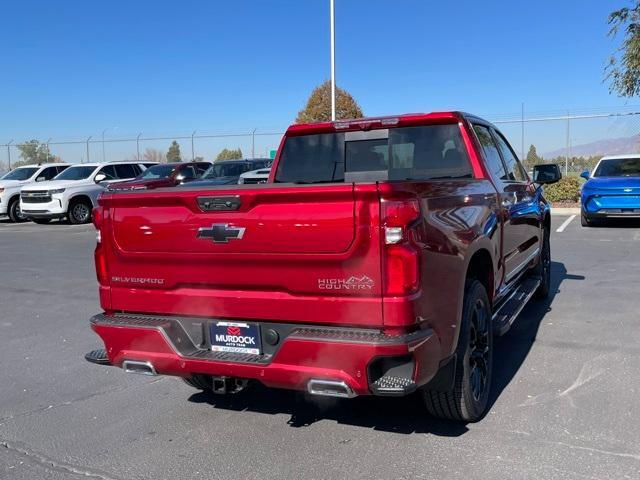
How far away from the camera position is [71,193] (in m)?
19.5

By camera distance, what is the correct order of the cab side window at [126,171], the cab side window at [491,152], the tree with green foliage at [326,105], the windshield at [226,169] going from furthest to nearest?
1. the tree with green foliage at [326,105]
2. the cab side window at [126,171]
3. the windshield at [226,169]
4. the cab side window at [491,152]

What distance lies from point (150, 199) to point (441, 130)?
2.42 meters

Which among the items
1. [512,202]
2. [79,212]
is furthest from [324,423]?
[79,212]

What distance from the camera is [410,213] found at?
3.03 m

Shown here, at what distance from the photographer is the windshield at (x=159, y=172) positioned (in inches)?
754

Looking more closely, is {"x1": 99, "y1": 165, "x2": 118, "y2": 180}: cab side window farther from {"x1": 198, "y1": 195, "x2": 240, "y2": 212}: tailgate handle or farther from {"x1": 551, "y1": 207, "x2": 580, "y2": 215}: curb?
{"x1": 198, "y1": 195, "x2": 240, "y2": 212}: tailgate handle

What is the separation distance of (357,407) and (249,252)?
1.56m

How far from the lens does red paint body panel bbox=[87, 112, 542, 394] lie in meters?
3.03

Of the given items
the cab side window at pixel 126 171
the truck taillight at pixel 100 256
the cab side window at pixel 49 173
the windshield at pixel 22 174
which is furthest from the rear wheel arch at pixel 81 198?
the truck taillight at pixel 100 256

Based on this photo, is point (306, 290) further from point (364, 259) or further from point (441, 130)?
point (441, 130)

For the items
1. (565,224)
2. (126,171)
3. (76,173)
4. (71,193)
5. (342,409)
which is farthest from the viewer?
(126,171)

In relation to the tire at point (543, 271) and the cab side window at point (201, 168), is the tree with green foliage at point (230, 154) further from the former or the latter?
the tire at point (543, 271)

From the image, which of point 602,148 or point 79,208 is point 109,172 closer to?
point 79,208

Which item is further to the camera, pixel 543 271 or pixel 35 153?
pixel 35 153
